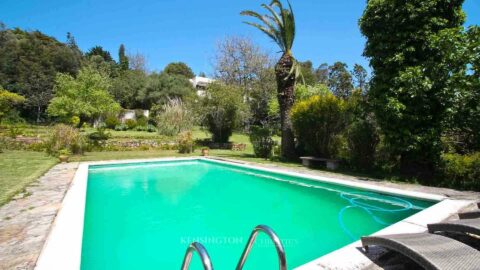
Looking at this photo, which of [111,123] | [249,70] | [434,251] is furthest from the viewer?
[249,70]

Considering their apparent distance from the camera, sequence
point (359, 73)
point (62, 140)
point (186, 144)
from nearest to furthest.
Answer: point (62, 140)
point (186, 144)
point (359, 73)

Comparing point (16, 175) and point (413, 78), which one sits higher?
point (413, 78)

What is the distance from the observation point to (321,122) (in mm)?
11398

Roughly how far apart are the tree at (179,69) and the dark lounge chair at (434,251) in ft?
201

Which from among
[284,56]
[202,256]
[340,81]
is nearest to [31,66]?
[284,56]

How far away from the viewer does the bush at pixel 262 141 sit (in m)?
14.0

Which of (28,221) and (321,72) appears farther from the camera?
(321,72)

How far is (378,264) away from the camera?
301 cm

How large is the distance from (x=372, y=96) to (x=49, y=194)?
370 inches

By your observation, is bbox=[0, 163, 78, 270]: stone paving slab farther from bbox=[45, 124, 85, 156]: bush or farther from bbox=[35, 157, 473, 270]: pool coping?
bbox=[45, 124, 85, 156]: bush

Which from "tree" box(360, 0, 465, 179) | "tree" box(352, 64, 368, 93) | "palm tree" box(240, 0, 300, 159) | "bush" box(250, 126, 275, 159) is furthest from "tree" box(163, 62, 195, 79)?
"tree" box(360, 0, 465, 179)

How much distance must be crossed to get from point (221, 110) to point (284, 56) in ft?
24.6

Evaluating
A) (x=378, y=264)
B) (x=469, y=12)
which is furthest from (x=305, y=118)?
(x=378, y=264)

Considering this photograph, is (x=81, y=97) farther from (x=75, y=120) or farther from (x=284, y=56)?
(x=284, y=56)
